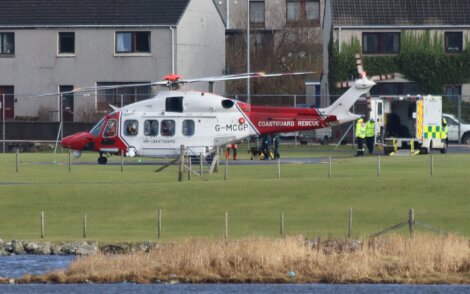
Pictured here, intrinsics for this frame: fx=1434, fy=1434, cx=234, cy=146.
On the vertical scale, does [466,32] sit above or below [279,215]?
above

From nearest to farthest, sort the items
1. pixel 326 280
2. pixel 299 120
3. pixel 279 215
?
pixel 326 280 < pixel 279 215 < pixel 299 120

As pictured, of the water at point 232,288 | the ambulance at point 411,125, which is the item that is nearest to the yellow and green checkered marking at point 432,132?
the ambulance at point 411,125

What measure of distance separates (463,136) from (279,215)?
124ft

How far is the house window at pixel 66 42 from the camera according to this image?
88.7 metres

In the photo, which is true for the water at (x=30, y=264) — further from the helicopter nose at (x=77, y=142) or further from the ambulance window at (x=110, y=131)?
the helicopter nose at (x=77, y=142)

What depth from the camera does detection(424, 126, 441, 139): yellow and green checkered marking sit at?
220 ft

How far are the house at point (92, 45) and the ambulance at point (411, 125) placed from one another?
72.1ft

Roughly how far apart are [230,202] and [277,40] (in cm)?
6528

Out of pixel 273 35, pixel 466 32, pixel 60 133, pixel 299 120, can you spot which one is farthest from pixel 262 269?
pixel 273 35

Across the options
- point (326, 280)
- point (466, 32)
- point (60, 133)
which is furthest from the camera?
point (466, 32)

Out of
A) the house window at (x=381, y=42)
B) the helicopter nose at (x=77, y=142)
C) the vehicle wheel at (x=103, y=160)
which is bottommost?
the vehicle wheel at (x=103, y=160)

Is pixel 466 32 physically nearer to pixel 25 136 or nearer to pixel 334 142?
pixel 334 142

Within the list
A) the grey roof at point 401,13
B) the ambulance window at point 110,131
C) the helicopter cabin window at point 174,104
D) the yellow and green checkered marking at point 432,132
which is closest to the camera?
the helicopter cabin window at point 174,104

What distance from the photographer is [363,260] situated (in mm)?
34188
